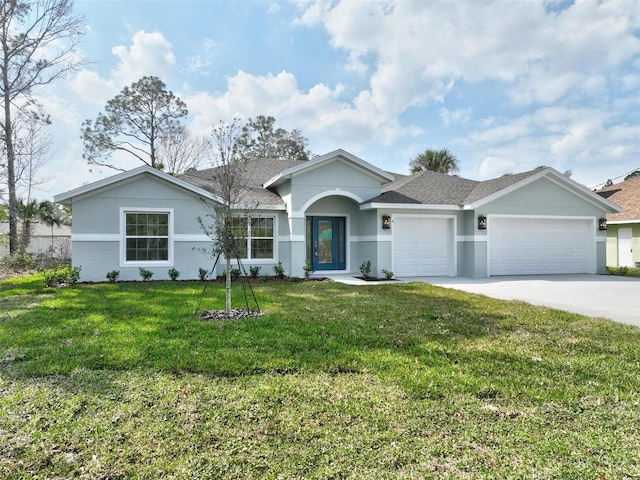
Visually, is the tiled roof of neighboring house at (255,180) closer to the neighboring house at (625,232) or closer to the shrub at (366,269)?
the shrub at (366,269)

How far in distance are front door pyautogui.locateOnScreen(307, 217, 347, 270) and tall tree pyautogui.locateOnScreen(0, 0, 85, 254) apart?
46.0 ft

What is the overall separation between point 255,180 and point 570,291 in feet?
38.7

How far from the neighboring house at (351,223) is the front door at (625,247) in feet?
16.7

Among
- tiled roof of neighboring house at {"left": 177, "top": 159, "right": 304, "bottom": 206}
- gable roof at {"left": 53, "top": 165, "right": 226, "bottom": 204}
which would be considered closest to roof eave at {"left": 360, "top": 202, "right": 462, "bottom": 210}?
tiled roof of neighboring house at {"left": 177, "top": 159, "right": 304, "bottom": 206}

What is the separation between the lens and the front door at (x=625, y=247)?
62.5ft

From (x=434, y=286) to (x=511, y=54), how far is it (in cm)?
949

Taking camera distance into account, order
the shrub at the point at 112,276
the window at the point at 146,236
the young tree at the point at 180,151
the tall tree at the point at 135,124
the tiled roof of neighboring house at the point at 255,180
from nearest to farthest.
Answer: the shrub at the point at 112,276 → the window at the point at 146,236 → the tiled roof of neighboring house at the point at 255,180 → the tall tree at the point at 135,124 → the young tree at the point at 180,151

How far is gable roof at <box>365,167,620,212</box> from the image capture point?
14.2 metres

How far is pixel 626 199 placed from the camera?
66.7ft

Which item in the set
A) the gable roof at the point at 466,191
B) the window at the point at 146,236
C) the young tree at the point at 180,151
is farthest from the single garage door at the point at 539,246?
the young tree at the point at 180,151

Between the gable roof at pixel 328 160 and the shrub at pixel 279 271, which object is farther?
the shrub at pixel 279 271

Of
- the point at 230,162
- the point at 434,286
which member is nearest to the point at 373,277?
the point at 434,286

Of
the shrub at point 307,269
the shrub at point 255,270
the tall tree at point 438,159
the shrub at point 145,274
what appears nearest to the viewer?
the shrub at point 145,274

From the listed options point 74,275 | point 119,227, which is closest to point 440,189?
point 119,227
